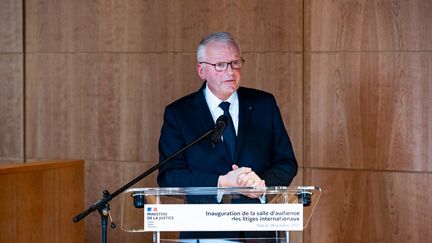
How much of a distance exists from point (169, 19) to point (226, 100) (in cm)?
214

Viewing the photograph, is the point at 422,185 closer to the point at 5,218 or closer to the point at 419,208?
the point at 419,208

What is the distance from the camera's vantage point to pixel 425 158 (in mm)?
5043

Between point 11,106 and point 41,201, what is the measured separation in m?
2.04

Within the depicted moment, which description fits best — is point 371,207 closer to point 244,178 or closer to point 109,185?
point 109,185

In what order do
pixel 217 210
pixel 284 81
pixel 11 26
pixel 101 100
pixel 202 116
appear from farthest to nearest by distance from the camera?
1. pixel 11 26
2. pixel 101 100
3. pixel 284 81
4. pixel 202 116
5. pixel 217 210

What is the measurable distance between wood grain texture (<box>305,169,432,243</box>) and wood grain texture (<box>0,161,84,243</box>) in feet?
5.62

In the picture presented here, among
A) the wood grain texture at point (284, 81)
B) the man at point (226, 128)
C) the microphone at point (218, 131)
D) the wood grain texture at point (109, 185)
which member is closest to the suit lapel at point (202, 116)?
the man at point (226, 128)

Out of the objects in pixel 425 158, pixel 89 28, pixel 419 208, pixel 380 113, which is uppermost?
pixel 89 28

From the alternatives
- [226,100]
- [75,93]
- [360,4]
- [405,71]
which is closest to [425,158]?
[405,71]

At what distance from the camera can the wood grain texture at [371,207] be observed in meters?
5.08

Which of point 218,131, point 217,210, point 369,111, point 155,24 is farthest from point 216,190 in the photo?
point 155,24

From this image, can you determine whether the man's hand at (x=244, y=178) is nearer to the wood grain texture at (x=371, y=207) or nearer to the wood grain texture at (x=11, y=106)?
the wood grain texture at (x=371, y=207)

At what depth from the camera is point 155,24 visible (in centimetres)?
570

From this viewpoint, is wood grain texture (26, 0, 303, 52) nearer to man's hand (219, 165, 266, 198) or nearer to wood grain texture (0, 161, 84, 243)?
wood grain texture (0, 161, 84, 243)
